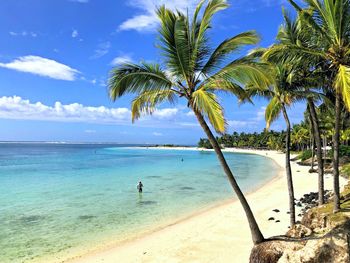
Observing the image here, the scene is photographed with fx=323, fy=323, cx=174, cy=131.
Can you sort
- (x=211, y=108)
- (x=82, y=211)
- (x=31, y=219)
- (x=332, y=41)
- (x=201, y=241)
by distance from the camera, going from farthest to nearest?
(x=82, y=211), (x=31, y=219), (x=201, y=241), (x=332, y=41), (x=211, y=108)

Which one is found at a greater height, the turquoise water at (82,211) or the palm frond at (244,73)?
the palm frond at (244,73)

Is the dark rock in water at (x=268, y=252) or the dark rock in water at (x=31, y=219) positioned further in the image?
the dark rock in water at (x=31, y=219)

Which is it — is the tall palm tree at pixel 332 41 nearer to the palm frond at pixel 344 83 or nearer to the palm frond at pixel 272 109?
the palm frond at pixel 344 83

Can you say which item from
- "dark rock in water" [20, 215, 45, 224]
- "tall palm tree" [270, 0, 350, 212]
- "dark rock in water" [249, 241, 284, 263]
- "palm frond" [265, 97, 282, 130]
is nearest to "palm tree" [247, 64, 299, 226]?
"palm frond" [265, 97, 282, 130]

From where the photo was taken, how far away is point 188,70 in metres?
8.57

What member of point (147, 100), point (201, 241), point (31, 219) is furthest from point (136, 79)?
point (31, 219)

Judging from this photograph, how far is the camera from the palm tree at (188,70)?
821cm

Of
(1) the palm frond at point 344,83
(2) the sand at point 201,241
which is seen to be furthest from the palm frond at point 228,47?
(2) the sand at point 201,241

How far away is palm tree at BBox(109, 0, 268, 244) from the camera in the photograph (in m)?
8.21

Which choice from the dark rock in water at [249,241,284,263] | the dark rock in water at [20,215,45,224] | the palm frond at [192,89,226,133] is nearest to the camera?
the palm frond at [192,89,226,133]

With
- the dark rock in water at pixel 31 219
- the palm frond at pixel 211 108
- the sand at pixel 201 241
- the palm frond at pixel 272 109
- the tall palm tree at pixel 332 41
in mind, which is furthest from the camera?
the dark rock in water at pixel 31 219

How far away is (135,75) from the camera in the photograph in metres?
8.84

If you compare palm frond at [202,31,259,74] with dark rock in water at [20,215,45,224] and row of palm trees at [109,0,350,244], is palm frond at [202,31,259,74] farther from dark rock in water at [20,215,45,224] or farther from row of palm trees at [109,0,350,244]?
dark rock in water at [20,215,45,224]

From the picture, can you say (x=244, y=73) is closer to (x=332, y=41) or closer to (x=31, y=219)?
(x=332, y=41)
